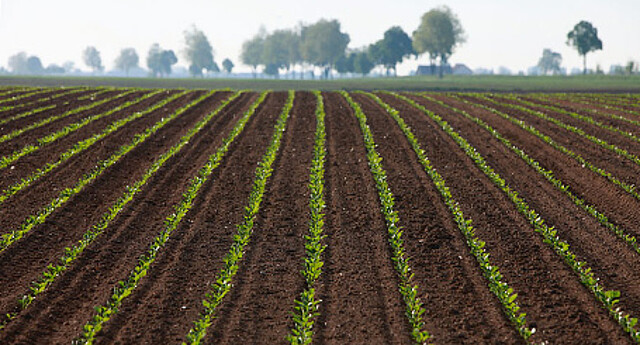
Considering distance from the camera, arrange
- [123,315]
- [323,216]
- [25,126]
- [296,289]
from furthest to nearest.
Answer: [25,126] → [323,216] → [296,289] → [123,315]

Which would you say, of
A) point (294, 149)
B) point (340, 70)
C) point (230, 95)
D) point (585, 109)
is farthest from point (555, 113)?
point (340, 70)

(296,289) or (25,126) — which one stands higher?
(25,126)

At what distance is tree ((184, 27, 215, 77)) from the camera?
149 meters

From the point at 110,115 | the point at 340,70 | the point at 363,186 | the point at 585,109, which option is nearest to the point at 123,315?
the point at 363,186

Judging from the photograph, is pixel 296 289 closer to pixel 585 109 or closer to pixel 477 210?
pixel 477 210

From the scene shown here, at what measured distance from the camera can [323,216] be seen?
11.5 meters

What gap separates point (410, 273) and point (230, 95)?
74.4 feet

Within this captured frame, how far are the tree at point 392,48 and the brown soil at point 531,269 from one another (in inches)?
4266

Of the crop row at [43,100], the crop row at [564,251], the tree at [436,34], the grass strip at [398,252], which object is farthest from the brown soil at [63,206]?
the tree at [436,34]

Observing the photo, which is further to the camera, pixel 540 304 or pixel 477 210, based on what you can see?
pixel 477 210

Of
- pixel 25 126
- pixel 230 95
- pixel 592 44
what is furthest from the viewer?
pixel 592 44

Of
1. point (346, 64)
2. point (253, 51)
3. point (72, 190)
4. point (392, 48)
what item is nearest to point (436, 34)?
point (392, 48)

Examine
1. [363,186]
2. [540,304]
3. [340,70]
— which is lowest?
[540,304]

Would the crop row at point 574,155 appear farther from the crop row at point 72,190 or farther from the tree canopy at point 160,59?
the tree canopy at point 160,59
